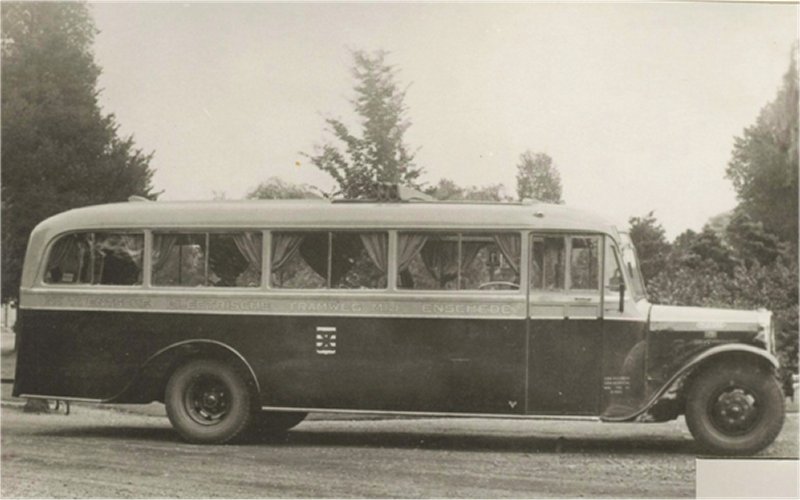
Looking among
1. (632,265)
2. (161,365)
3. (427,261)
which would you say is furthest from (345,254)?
(632,265)

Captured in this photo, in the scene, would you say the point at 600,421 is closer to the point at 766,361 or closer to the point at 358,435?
the point at 766,361

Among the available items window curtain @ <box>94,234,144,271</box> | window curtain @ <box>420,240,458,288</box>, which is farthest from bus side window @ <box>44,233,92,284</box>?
window curtain @ <box>420,240,458,288</box>

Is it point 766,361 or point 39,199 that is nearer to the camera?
point 766,361

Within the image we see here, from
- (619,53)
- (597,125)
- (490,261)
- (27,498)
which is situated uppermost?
(619,53)

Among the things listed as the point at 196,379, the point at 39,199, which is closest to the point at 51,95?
the point at 39,199

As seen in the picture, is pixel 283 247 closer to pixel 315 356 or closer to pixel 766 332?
pixel 315 356

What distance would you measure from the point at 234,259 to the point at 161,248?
Answer: 52cm

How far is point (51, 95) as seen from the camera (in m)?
6.68

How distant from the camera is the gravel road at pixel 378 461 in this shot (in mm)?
6191

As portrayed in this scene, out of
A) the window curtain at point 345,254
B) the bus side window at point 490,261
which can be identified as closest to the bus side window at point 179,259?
the window curtain at point 345,254

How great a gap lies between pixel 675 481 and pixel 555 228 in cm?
176

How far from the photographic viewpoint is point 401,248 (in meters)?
6.53

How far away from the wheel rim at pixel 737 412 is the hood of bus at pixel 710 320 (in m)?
0.40

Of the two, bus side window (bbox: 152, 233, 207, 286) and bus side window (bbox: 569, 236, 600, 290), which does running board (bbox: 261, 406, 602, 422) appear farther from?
bus side window (bbox: 152, 233, 207, 286)
